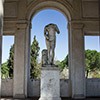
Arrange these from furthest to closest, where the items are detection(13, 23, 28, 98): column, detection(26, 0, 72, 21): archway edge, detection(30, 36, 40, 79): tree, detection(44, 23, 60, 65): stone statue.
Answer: detection(30, 36, 40, 79): tree → detection(26, 0, 72, 21): archway edge → detection(13, 23, 28, 98): column → detection(44, 23, 60, 65): stone statue

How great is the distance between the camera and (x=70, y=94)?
17.6 m

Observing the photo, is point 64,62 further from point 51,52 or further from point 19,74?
point 51,52

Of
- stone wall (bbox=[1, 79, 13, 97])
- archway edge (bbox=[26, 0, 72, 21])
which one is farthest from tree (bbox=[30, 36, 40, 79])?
archway edge (bbox=[26, 0, 72, 21])

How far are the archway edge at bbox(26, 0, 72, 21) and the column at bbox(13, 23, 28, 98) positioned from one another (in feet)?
4.26

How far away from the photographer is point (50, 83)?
12898 millimetres

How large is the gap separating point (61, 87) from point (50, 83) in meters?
5.21

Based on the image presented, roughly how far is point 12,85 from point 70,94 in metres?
4.06

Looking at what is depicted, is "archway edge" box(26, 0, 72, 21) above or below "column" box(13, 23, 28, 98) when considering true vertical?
above

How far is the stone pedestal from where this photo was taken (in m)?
12.8

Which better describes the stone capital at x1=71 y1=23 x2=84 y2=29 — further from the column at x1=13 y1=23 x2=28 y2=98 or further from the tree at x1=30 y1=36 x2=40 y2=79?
the tree at x1=30 y1=36 x2=40 y2=79

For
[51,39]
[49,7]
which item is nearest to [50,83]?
[51,39]

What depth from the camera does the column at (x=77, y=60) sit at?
17.2 meters

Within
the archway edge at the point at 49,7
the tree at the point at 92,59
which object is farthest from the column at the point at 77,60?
the tree at the point at 92,59

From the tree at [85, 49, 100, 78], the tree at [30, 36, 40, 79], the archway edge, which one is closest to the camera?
the archway edge
